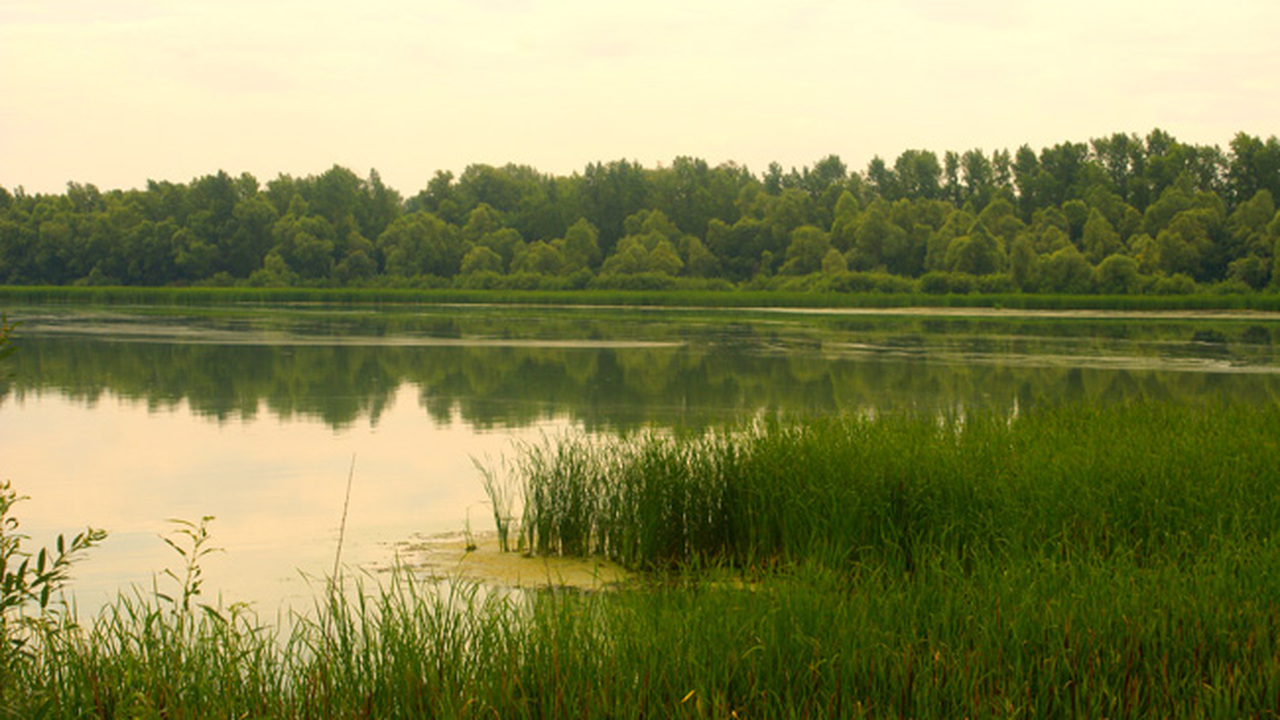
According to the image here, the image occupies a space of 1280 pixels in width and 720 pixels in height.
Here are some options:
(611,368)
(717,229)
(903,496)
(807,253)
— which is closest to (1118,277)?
(807,253)

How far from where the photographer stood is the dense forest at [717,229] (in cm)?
7950

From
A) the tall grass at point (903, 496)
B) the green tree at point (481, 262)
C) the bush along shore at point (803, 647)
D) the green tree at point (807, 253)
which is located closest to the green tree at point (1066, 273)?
the green tree at point (807, 253)

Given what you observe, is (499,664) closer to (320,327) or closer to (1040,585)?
(1040,585)

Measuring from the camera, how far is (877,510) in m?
8.55

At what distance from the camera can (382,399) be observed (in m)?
21.0

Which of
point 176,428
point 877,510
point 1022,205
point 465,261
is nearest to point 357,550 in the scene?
point 877,510

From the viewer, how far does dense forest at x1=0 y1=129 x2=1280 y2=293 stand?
79500 mm

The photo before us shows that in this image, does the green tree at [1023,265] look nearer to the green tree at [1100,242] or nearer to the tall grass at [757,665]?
the green tree at [1100,242]

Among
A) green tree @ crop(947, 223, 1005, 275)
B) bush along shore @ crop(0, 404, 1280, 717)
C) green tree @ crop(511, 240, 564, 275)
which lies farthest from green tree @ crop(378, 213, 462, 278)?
bush along shore @ crop(0, 404, 1280, 717)

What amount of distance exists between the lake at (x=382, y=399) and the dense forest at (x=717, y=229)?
114 feet

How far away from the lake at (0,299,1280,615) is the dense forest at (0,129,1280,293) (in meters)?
34.7

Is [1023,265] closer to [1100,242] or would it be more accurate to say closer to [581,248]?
[1100,242]

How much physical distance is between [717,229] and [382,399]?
8225 centimetres

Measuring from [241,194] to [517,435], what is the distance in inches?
4163
